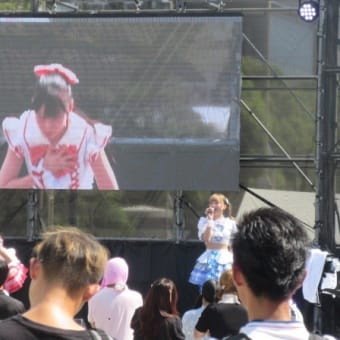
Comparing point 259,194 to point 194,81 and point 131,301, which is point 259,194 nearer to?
point 194,81

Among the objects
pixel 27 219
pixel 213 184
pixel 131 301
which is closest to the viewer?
pixel 131 301

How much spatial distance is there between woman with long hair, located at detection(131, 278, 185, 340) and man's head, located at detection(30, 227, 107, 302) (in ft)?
8.72

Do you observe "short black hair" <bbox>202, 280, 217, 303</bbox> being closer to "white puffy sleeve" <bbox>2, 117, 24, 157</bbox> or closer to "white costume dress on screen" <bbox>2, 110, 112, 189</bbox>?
"white costume dress on screen" <bbox>2, 110, 112, 189</bbox>

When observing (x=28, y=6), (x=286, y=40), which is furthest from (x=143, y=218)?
(x=28, y=6)

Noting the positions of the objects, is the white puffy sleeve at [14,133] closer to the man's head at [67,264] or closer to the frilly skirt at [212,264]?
the frilly skirt at [212,264]

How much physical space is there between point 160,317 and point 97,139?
5.69 meters

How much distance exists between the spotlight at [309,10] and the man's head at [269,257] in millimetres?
7634

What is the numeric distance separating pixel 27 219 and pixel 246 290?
361 inches

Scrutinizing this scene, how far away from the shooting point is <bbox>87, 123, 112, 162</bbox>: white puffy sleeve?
420 inches

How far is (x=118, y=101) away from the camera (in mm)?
10766

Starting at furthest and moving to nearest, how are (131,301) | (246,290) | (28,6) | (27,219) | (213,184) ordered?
(28,6)
(27,219)
(213,184)
(131,301)
(246,290)

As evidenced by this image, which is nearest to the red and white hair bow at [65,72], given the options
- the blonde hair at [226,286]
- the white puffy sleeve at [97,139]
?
the white puffy sleeve at [97,139]

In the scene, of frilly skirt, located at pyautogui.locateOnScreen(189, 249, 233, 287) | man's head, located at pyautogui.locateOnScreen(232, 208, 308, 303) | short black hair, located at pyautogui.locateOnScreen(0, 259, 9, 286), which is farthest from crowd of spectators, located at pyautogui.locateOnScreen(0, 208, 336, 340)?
frilly skirt, located at pyautogui.locateOnScreen(189, 249, 233, 287)

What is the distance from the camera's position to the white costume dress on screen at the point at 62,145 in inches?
420
